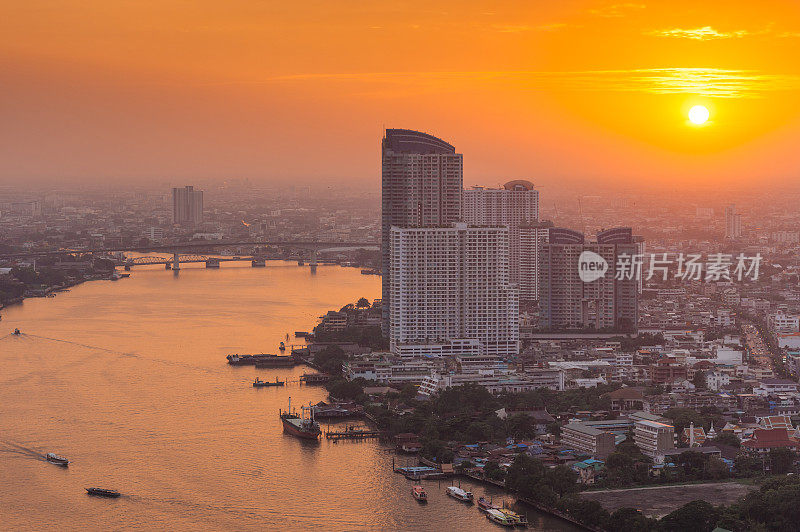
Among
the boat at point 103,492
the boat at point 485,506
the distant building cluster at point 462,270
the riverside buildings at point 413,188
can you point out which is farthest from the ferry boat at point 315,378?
the boat at point 485,506

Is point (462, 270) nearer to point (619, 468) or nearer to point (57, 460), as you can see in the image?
point (619, 468)

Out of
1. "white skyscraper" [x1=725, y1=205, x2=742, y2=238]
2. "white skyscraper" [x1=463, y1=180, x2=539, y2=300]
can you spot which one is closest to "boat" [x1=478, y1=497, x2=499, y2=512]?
"white skyscraper" [x1=463, y1=180, x2=539, y2=300]

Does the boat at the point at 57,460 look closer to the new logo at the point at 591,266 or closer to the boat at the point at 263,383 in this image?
the boat at the point at 263,383

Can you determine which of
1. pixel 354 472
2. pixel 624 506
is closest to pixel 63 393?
pixel 354 472

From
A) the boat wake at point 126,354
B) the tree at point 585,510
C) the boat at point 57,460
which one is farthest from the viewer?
the boat wake at point 126,354

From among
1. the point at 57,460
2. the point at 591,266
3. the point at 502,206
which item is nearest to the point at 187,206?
the point at 502,206
